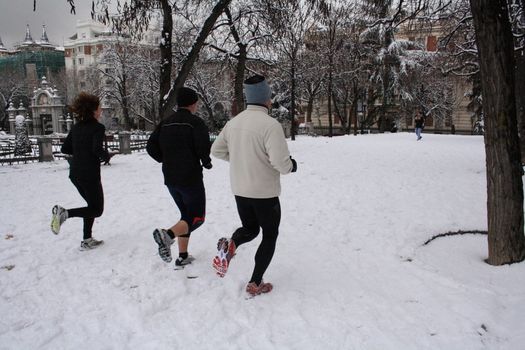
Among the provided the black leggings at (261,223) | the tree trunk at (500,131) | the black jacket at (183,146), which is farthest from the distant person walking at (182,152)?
the tree trunk at (500,131)

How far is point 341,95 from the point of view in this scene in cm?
3638

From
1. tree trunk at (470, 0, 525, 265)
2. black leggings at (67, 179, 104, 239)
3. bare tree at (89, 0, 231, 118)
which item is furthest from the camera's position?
bare tree at (89, 0, 231, 118)

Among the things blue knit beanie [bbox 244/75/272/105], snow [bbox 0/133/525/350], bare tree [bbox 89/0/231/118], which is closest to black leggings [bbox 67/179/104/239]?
snow [bbox 0/133/525/350]

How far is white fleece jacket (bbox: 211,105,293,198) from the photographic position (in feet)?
10.9

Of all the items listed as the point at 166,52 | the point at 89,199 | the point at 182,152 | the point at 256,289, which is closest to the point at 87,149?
the point at 89,199

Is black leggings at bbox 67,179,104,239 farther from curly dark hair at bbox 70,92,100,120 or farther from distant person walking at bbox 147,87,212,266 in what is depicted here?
distant person walking at bbox 147,87,212,266

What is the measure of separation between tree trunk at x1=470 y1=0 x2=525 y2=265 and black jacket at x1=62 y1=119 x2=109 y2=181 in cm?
425

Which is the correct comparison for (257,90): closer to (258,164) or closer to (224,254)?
(258,164)

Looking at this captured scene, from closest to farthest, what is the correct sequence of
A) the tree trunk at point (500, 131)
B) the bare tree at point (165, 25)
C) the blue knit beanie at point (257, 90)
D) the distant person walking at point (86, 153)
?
the blue knit beanie at point (257, 90) < the tree trunk at point (500, 131) < the distant person walking at point (86, 153) < the bare tree at point (165, 25)

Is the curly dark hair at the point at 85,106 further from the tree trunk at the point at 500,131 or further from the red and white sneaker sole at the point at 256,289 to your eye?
the tree trunk at the point at 500,131

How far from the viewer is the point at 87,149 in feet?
15.8

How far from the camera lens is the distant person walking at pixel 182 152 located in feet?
13.3

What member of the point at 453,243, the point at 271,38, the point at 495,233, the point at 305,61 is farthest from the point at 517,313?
the point at 305,61

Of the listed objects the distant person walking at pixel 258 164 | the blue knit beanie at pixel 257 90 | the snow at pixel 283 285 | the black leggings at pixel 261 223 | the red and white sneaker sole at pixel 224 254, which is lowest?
the snow at pixel 283 285
